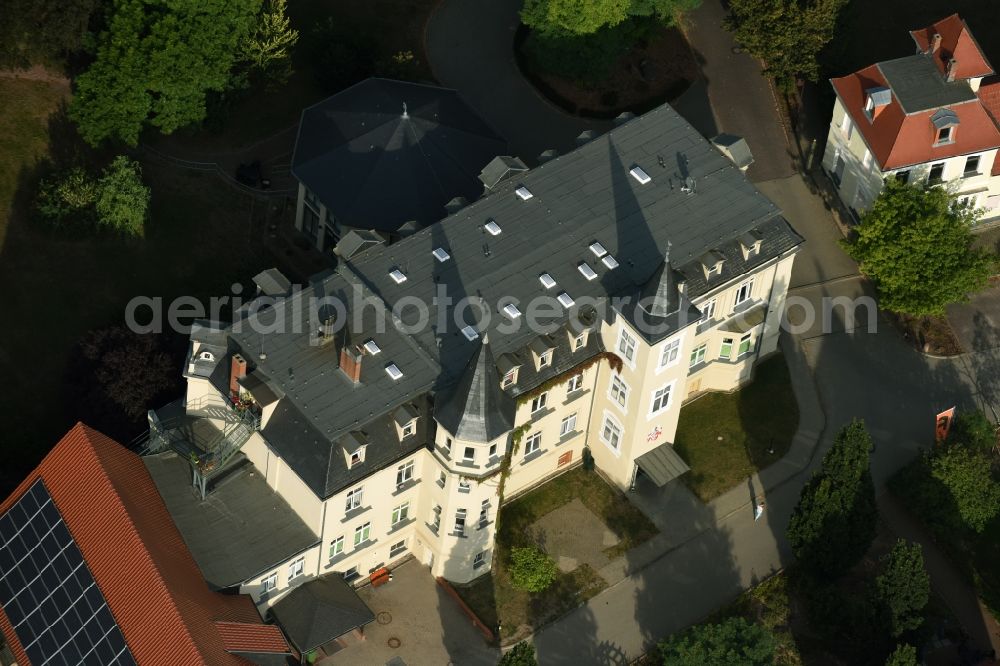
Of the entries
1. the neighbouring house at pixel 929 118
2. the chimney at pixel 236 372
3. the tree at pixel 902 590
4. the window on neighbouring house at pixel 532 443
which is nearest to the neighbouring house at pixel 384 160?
the window on neighbouring house at pixel 532 443

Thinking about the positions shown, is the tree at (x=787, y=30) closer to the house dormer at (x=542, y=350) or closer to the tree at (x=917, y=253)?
the tree at (x=917, y=253)

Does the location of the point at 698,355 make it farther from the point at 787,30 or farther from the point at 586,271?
the point at 787,30

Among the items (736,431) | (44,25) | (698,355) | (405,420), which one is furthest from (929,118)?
(44,25)

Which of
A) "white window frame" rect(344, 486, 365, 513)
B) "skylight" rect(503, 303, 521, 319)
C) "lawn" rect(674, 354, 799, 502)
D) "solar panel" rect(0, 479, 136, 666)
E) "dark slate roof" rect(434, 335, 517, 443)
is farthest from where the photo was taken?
"lawn" rect(674, 354, 799, 502)

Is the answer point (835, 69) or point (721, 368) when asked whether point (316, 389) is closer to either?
point (721, 368)

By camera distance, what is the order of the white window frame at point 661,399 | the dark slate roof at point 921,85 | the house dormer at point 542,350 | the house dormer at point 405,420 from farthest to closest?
1. the dark slate roof at point 921,85
2. the white window frame at point 661,399
3. the house dormer at point 542,350
4. the house dormer at point 405,420

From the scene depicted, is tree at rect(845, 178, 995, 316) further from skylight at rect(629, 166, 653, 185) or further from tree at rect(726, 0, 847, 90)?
skylight at rect(629, 166, 653, 185)

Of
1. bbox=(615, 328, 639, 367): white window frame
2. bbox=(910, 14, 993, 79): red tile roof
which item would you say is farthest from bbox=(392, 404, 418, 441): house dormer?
bbox=(910, 14, 993, 79): red tile roof
